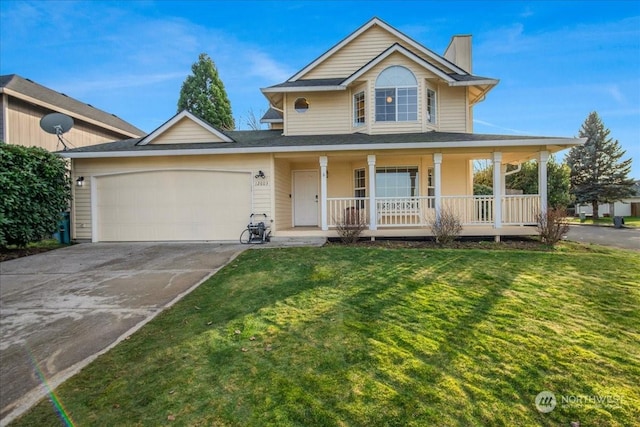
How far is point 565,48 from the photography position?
1639 centimetres

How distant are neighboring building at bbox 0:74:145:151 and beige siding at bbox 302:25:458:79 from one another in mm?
10777

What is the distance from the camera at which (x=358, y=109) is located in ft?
39.4

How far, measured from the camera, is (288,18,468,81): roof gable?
12.3m

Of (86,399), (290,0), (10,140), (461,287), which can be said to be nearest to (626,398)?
(461,287)

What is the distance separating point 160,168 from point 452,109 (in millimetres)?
10601

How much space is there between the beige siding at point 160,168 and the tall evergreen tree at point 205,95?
677 inches

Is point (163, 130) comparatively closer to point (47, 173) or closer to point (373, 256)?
point (47, 173)

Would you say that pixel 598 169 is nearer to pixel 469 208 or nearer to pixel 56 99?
pixel 469 208

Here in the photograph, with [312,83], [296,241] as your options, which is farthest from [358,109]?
[296,241]

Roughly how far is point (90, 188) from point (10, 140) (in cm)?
779

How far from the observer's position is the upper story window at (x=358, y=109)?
11.8 metres

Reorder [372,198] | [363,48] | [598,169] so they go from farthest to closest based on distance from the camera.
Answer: [598,169] → [363,48] → [372,198]

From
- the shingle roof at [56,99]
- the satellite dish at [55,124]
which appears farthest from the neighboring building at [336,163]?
the shingle roof at [56,99]

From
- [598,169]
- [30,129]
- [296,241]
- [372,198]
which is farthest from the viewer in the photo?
[598,169]
